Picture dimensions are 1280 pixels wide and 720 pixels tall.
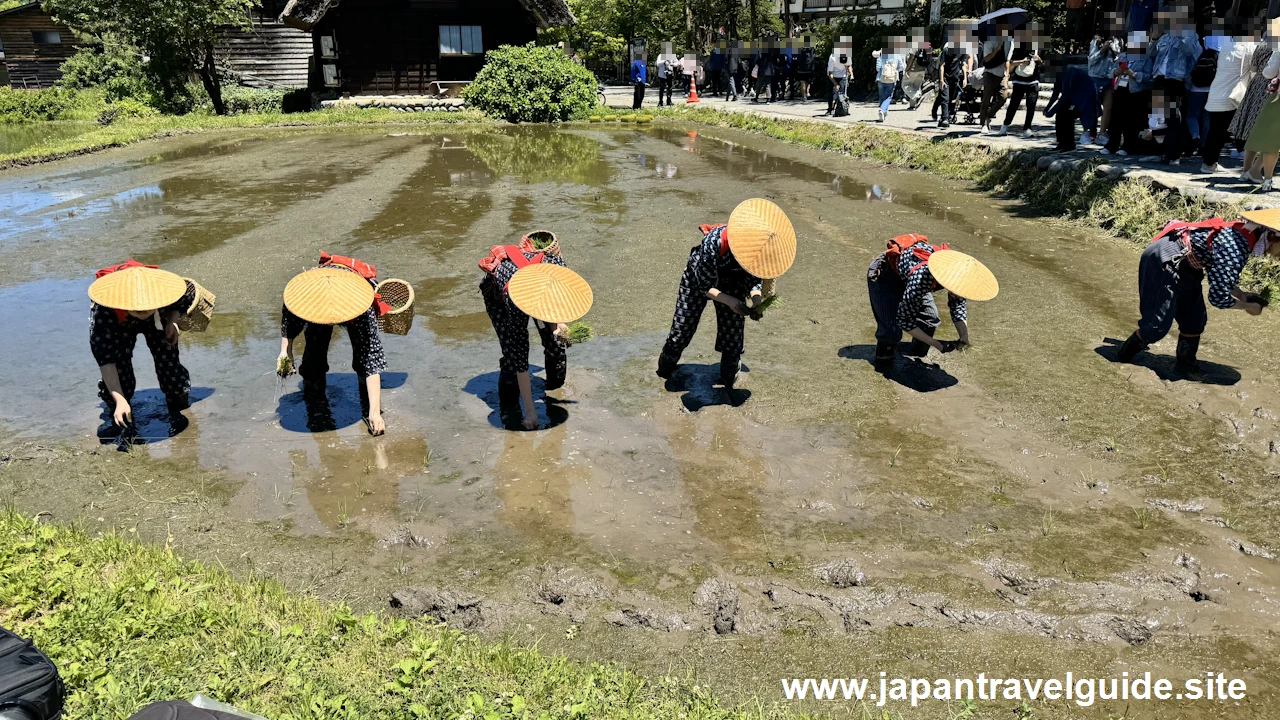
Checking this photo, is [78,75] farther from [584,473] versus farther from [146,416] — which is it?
[584,473]

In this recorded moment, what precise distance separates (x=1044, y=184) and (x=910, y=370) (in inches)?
271

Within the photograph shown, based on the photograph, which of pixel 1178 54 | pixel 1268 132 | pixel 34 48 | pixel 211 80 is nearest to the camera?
pixel 1268 132

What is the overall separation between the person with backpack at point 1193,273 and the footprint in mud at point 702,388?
311 centimetres

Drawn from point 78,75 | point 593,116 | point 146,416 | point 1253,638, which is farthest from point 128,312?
point 78,75

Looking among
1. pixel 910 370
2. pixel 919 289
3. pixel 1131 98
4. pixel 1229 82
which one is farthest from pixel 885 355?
pixel 1131 98

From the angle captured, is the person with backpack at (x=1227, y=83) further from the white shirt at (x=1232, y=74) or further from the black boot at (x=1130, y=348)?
the black boot at (x=1130, y=348)

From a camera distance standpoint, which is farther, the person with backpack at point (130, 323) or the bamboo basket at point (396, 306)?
the bamboo basket at point (396, 306)

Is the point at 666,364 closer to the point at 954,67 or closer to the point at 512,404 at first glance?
the point at 512,404

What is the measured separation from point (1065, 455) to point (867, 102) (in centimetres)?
2128

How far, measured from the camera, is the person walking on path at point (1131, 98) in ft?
38.0

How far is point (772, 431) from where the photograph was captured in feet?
19.8

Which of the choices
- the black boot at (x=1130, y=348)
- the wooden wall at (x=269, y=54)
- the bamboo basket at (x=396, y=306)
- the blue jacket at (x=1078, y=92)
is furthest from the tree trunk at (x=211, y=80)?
the black boot at (x=1130, y=348)

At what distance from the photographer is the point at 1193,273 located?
6336 mm

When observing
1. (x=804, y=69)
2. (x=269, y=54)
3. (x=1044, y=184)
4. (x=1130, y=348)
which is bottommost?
(x=1130, y=348)
